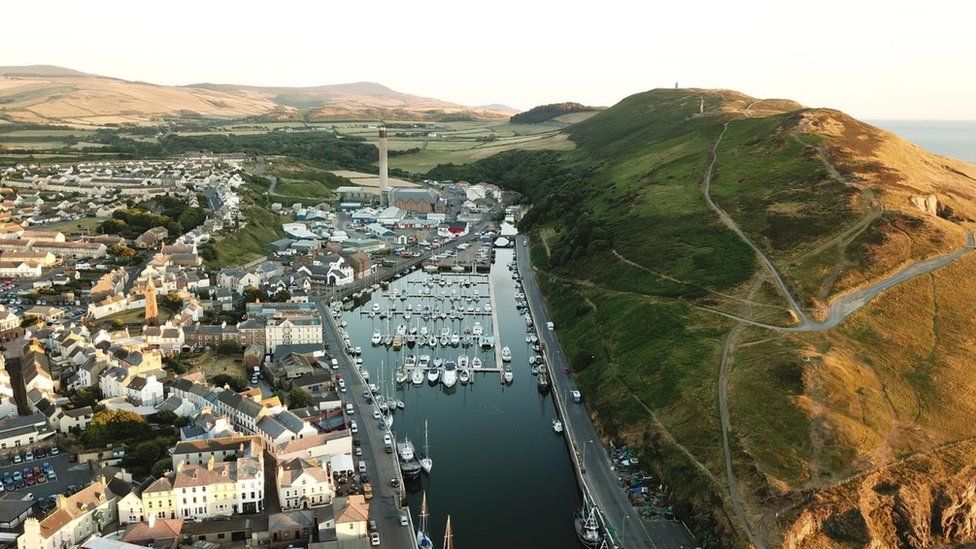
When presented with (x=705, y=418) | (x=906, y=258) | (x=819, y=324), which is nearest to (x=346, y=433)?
(x=705, y=418)

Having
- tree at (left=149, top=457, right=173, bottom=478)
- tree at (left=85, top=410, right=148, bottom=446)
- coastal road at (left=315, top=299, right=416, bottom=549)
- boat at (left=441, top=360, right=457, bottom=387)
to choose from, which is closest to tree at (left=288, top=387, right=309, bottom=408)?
coastal road at (left=315, top=299, right=416, bottom=549)

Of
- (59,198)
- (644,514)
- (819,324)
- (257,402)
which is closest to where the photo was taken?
(644,514)

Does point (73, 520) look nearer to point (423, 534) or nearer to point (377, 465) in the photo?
point (377, 465)

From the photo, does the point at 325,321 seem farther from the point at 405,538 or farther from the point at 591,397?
the point at 405,538

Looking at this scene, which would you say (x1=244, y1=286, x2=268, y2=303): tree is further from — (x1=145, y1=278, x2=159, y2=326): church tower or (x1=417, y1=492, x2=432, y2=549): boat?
(x1=417, y1=492, x2=432, y2=549): boat

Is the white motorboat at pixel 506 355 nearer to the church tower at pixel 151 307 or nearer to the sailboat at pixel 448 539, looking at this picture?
the sailboat at pixel 448 539

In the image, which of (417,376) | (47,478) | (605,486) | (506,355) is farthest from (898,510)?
(47,478)
